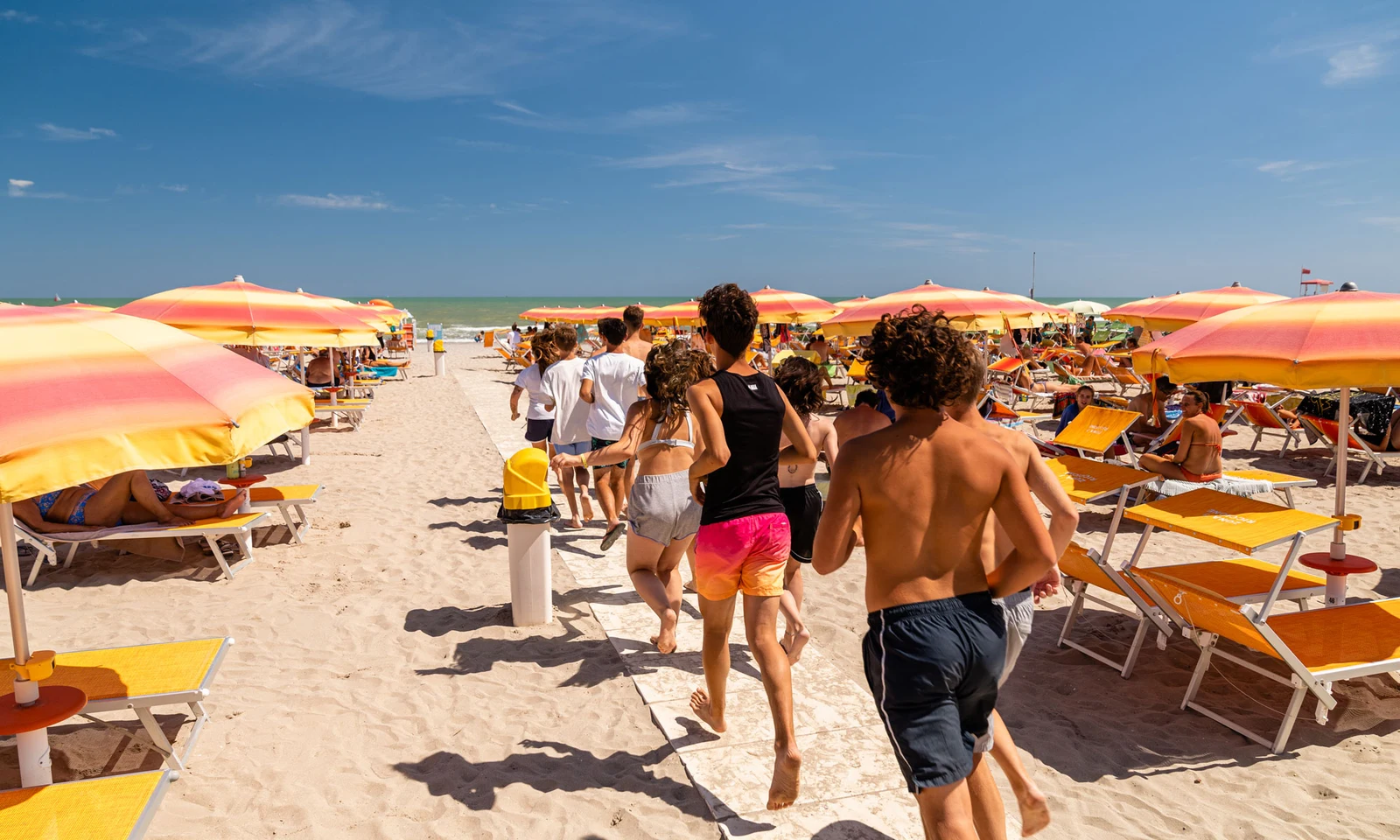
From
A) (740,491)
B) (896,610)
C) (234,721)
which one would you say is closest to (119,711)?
(234,721)

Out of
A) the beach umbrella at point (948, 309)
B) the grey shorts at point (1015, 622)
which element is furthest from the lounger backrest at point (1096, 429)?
the grey shorts at point (1015, 622)

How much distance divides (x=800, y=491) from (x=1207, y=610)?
1.84 metres

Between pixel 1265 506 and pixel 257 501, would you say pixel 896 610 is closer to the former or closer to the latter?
pixel 1265 506

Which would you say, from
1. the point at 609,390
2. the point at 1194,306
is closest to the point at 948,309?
the point at 1194,306

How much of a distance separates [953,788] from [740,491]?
119 cm

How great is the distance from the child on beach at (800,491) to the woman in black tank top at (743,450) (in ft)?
1.89

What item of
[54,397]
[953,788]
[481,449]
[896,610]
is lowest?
[481,449]

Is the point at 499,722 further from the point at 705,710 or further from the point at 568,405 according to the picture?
the point at 568,405

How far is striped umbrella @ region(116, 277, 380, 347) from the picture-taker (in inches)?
269

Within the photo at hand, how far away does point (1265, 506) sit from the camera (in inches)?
160

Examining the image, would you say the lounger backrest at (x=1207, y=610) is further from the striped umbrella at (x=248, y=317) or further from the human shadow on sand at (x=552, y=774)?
the striped umbrella at (x=248, y=317)

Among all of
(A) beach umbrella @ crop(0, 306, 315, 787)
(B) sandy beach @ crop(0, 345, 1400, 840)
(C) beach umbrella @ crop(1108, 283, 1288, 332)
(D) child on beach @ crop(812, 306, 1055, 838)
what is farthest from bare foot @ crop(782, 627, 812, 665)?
(C) beach umbrella @ crop(1108, 283, 1288, 332)

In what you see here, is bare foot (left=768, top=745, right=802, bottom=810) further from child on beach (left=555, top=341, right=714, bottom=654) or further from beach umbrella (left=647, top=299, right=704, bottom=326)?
beach umbrella (left=647, top=299, right=704, bottom=326)

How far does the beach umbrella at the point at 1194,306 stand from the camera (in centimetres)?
884
